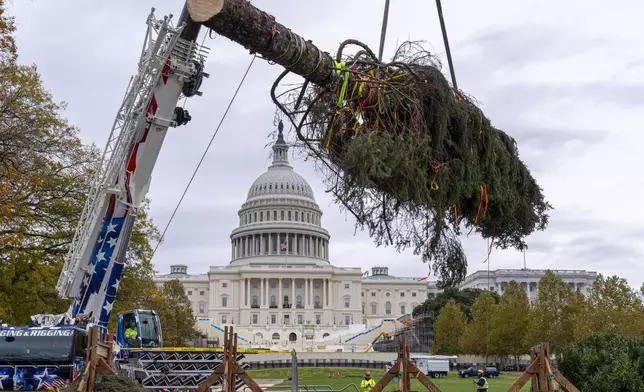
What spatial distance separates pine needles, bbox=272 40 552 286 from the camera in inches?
305

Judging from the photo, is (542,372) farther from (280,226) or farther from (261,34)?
(280,226)

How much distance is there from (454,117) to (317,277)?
128364mm

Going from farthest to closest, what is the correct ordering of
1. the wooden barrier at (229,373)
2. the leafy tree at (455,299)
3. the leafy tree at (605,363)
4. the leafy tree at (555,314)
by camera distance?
the leafy tree at (455,299) → the leafy tree at (555,314) → the leafy tree at (605,363) → the wooden barrier at (229,373)

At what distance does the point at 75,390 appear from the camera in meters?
8.69

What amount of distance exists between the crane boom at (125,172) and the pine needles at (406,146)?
15.3 ft

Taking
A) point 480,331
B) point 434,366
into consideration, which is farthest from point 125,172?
point 480,331

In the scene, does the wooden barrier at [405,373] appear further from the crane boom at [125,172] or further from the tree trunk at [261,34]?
the crane boom at [125,172]

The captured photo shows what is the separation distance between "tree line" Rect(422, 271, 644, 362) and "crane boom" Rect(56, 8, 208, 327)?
14.8 m

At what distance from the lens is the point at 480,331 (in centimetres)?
6519

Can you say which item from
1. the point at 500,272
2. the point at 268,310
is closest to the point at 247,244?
the point at 268,310

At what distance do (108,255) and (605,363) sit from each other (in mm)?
10102

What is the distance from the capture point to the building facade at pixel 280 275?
134750mm

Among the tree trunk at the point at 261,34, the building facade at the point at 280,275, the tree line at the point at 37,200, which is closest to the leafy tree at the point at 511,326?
the tree line at the point at 37,200

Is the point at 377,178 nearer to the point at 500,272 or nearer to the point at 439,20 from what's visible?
the point at 439,20
